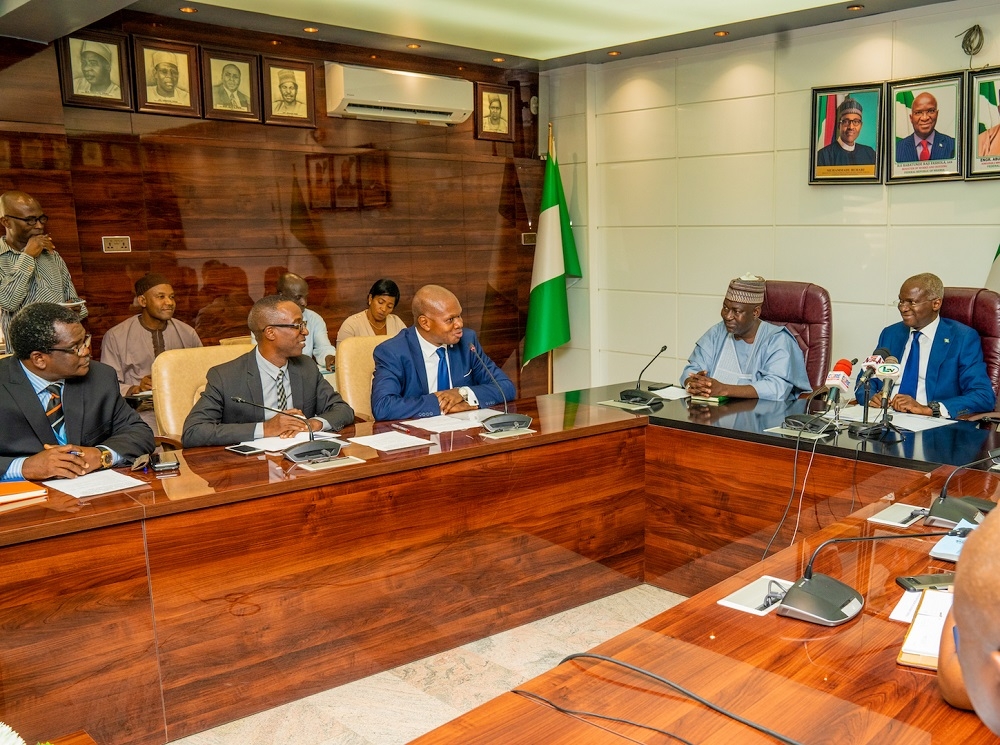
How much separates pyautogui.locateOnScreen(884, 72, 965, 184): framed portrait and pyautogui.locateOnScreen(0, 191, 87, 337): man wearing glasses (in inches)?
168

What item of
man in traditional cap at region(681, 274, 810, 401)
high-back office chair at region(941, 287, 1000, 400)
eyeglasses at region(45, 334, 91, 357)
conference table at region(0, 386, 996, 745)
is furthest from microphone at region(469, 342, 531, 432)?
high-back office chair at region(941, 287, 1000, 400)

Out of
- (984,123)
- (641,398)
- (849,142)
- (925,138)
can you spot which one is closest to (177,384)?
(641,398)

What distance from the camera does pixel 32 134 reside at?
4.27 m

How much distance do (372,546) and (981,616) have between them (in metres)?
2.25

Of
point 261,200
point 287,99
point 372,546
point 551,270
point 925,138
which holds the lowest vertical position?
point 372,546

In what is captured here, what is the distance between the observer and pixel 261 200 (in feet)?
17.1

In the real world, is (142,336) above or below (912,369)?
above

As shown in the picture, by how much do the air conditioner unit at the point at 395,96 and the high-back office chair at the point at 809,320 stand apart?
8.67 feet

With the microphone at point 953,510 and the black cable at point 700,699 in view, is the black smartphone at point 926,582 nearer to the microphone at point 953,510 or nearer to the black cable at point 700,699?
the microphone at point 953,510

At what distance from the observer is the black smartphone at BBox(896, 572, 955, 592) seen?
162 centimetres

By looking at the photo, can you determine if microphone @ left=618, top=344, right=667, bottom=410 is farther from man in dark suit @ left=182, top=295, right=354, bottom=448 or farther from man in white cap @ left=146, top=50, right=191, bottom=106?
man in white cap @ left=146, top=50, right=191, bottom=106

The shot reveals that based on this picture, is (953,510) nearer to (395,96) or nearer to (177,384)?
(177,384)

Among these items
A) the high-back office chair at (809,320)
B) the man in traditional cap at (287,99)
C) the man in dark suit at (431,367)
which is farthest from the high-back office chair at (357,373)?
the man in traditional cap at (287,99)

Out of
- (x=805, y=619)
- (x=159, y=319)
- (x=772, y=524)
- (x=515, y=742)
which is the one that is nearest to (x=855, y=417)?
(x=772, y=524)
